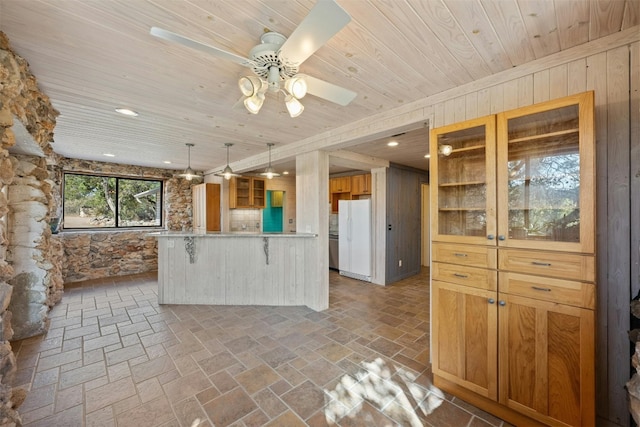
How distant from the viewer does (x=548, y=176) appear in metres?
1.72

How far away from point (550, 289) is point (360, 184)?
4140 mm

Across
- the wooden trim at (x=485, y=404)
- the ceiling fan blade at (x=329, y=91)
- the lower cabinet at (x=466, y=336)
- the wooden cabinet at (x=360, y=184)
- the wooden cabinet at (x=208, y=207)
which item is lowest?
the wooden trim at (x=485, y=404)

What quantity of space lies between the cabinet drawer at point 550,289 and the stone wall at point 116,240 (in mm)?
6218

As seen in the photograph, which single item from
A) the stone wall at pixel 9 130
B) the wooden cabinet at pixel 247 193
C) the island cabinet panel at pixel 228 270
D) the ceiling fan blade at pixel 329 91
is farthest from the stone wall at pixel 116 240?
the ceiling fan blade at pixel 329 91

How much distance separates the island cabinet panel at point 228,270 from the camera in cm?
383

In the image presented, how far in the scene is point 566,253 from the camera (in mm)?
1486

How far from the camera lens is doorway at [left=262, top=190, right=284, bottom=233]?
6984 mm

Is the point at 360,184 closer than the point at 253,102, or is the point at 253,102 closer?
the point at 253,102

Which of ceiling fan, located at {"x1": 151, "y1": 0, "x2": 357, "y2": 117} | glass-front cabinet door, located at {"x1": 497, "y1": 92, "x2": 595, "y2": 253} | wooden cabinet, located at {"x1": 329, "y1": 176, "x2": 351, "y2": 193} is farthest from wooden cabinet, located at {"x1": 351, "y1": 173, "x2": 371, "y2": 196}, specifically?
ceiling fan, located at {"x1": 151, "y1": 0, "x2": 357, "y2": 117}

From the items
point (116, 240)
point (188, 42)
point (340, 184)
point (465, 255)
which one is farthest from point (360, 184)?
point (116, 240)

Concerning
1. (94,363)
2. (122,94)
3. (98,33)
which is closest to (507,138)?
(98,33)

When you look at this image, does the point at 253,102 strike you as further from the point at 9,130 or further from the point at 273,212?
the point at 273,212

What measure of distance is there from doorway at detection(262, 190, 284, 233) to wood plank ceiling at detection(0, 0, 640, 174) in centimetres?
430

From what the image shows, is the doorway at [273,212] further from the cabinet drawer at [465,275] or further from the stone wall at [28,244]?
the cabinet drawer at [465,275]
